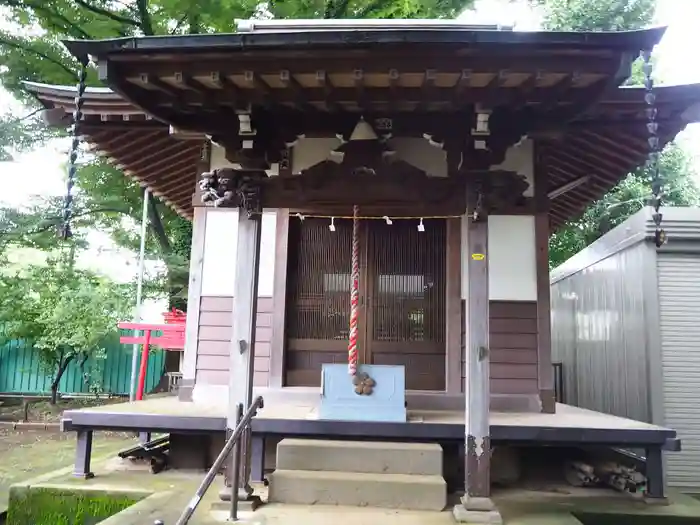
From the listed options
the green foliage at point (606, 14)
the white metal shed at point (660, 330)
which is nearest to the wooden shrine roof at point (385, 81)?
the white metal shed at point (660, 330)

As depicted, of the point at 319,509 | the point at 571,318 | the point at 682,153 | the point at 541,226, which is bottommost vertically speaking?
the point at 319,509

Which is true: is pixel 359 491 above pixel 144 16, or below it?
below

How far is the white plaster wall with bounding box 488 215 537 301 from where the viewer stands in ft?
18.2

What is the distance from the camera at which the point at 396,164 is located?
4387mm

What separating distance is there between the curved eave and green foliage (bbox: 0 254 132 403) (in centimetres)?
1138

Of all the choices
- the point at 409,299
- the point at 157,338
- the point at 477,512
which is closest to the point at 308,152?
the point at 409,299

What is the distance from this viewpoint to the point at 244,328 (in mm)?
4320

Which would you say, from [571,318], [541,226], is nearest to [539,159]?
[541,226]

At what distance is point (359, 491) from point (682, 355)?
4064mm

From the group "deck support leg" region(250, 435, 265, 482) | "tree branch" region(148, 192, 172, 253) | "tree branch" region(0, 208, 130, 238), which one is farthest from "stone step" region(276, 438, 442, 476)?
"tree branch" region(148, 192, 172, 253)

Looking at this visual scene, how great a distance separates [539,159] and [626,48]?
2.27 meters

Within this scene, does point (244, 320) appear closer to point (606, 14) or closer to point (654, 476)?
point (654, 476)

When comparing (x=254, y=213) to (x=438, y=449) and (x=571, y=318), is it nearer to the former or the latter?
(x=438, y=449)

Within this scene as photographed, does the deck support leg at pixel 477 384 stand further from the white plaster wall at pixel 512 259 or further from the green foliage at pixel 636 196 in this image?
the green foliage at pixel 636 196
